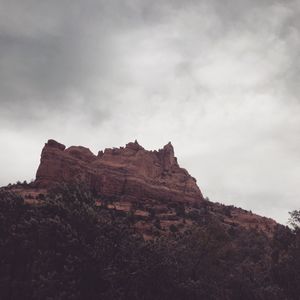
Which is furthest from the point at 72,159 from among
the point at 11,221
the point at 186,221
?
the point at 11,221

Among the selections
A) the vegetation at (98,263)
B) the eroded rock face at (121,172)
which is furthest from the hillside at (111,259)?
the eroded rock face at (121,172)

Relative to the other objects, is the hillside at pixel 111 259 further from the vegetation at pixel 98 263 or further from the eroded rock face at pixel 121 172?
the eroded rock face at pixel 121 172

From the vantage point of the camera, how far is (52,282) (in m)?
26.1

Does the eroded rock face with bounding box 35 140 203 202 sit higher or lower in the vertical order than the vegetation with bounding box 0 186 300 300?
higher

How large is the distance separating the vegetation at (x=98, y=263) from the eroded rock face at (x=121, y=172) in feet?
171

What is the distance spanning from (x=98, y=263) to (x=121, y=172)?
251 feet

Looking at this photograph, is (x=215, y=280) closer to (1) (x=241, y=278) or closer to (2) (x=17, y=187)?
(1) (x=241, y=278)

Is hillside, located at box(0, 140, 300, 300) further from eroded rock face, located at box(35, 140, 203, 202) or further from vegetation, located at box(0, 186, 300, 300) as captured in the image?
eroded rock face, located at box(35, 140, 203, 202)

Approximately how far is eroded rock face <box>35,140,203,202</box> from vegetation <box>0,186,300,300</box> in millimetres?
52239

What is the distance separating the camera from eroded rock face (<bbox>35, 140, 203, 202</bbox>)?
317 ft

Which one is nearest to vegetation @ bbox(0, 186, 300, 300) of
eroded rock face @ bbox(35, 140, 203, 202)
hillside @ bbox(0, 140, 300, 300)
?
hillside @ bbox(0, 140, 300, 300)

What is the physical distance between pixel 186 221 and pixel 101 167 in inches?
1279

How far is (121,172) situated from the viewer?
106 metres

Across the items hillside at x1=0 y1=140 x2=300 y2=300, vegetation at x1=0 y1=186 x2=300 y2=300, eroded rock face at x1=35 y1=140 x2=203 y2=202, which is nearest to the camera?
vegetation at x1=0 y1=186 x2=300 y2=300
